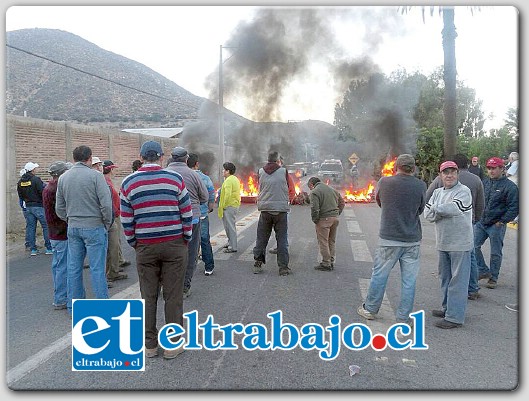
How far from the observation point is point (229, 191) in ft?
23.5

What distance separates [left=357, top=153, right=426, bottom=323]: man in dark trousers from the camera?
4.05 metres

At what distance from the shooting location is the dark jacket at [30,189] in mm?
7438

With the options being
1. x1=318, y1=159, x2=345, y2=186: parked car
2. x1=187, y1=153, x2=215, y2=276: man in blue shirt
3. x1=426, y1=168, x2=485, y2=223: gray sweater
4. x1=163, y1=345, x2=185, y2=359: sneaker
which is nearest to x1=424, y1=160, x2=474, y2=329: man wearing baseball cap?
x1=426, y1=168, x2=485, y2=223: gray sweater

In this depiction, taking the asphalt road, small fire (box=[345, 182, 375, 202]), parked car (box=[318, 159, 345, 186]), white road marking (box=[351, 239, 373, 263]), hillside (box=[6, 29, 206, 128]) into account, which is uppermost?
hillside (box=[6, 29, 206, 128])

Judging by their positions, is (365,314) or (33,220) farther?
(33,220)

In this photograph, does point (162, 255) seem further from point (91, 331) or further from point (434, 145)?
point (434, 145)

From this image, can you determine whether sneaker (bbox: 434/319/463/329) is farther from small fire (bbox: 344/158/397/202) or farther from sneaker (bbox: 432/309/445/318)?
small fire (bbox: 344/158/397/202)

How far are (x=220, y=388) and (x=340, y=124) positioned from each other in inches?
1191

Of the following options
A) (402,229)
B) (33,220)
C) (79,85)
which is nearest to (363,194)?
(33,220)

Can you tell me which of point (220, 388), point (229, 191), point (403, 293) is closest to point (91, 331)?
point (220, 388)

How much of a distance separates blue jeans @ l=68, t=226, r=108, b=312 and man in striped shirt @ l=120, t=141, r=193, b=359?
1.07 metres

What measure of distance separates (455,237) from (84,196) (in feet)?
12.6

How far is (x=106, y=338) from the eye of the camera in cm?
324

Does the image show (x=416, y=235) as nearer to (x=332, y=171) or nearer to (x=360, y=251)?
(x=360, y=251)
